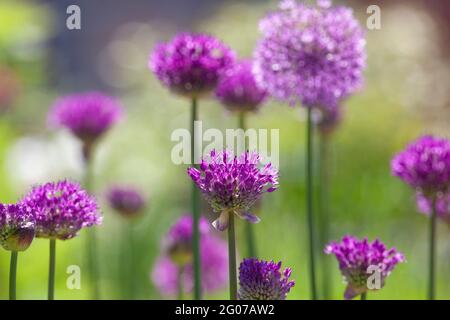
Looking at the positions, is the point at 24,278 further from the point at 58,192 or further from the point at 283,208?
the point at 58,192

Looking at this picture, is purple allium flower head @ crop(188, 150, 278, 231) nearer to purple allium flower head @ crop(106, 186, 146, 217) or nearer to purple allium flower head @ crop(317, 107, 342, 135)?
purple allium flower head @ crop(317, 107, 342, 135)

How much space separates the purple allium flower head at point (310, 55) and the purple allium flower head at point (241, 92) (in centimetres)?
16

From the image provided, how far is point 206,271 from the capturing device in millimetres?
2639

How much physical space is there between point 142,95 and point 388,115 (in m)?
2.03

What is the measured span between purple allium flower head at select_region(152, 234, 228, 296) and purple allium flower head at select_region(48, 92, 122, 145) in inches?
22.8

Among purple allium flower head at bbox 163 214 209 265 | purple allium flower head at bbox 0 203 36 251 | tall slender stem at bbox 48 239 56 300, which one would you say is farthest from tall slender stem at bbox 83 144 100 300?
purple allium flower head at bbox 0 203 36 251

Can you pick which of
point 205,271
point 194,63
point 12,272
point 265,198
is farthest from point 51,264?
point 265,198

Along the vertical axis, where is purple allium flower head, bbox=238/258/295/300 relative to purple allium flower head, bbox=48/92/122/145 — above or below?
below

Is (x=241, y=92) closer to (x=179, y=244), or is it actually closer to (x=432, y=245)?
(x=179, y=244)

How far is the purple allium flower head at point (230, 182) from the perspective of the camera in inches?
49.0

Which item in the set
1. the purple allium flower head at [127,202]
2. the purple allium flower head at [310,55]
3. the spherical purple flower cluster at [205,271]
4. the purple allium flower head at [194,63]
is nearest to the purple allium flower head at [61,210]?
the purple allium flower head at [194,63]

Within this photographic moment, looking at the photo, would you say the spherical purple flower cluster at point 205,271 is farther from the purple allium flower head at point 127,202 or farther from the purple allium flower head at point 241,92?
the purple allium flower head at point 241,92

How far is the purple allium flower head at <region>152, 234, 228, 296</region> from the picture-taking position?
2633 millimetres

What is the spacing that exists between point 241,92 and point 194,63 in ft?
0.81
